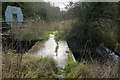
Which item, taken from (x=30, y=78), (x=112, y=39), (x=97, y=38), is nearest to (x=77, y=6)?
(x=97, y=38)

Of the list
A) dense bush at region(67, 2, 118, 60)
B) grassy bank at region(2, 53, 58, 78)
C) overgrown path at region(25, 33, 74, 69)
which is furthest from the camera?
dense bush at region(67, 2, 118, 60)

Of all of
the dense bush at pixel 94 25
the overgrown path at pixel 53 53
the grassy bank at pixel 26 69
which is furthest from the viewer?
the dense bush at pixel 94 25

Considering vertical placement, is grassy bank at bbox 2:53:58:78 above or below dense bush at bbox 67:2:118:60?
below

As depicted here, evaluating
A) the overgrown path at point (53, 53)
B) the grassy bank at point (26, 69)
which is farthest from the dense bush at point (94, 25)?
the grassy bank at point (26, 69)

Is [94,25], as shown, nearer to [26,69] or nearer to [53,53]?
[53,53]

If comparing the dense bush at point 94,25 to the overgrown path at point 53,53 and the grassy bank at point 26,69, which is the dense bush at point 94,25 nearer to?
the overgrown path at point 53,53

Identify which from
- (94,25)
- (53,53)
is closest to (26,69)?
(53,53)

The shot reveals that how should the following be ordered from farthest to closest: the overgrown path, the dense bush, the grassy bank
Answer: the dense bush → the overgrown path → the grassy bank

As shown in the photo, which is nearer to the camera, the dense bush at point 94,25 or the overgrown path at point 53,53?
the overgrown path at point 53,53

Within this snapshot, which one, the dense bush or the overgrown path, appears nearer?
the overgrown path

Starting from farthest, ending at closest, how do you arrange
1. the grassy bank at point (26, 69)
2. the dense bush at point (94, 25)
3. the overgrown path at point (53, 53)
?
the dense bush at point (94, 25)
the overgrown path at point (53, 53)
the grassy bank at point (26, 69)

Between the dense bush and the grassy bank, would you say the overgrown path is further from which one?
the dense bush

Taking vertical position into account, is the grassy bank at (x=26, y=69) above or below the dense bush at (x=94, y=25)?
below

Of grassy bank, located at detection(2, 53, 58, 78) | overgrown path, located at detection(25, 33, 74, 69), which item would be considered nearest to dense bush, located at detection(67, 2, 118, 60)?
overgrown path, located at detection(25, 33, 74, 69)
